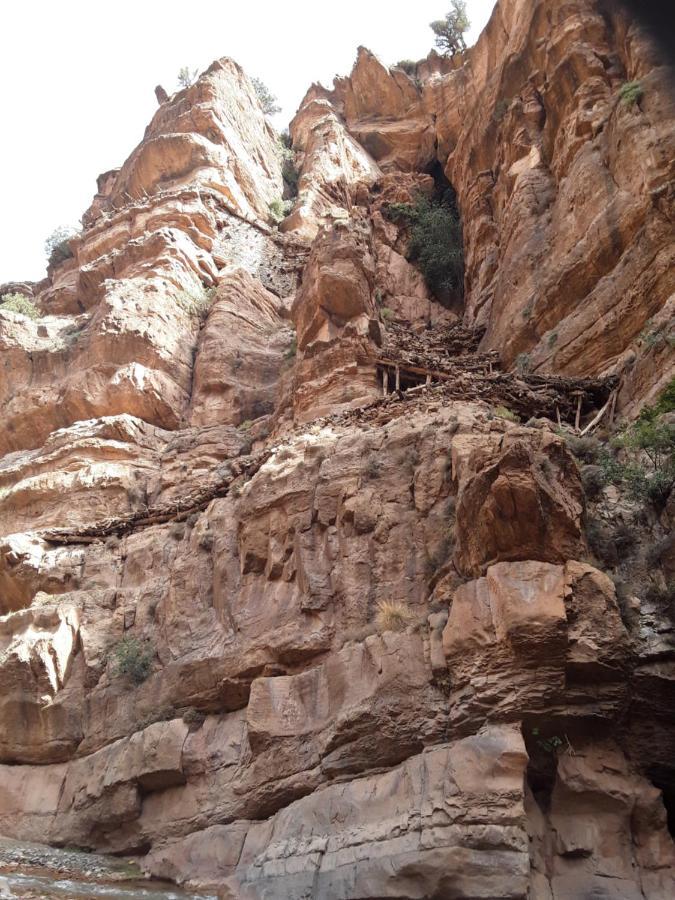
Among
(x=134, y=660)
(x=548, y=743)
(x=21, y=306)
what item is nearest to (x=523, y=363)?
(x=134, y=660)

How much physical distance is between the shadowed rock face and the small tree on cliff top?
14.0 metres

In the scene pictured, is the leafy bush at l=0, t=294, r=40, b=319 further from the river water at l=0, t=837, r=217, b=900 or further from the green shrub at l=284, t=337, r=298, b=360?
the river water at l=0, t=837, r=217, b=900

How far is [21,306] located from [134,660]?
991 inches

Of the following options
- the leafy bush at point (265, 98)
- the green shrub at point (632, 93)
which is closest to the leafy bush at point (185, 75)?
the leafy bush at point (265, 98)

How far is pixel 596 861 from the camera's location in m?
10.0

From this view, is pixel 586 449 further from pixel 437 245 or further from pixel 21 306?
pixel 21 306

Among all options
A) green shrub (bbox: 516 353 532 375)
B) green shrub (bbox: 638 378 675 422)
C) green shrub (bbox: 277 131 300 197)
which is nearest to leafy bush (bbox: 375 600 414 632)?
green shrub (bbox: 638 378 675 422)

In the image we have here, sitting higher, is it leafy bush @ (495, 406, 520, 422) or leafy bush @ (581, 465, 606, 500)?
leafy bush @ (495, 406, 520, 422)

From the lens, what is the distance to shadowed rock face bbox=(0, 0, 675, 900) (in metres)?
10.6

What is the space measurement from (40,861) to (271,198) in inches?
1430

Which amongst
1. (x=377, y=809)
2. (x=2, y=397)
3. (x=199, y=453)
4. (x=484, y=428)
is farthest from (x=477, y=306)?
(x=377, y=809)

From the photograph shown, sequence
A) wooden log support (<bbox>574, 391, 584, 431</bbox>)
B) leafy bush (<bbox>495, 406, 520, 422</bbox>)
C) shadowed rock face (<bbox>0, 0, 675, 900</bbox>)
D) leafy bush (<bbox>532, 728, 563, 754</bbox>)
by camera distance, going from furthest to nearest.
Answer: wooden log support (<bbox>574, 391, 584, 431</bbox>), leafy bush (<bbox>495, 406, 520, 422</bbox>), leafy bush (<bbox>532, 728, 563, 754</bbox>), shadowed rock face (<bbox>0, 0, 675, 900</bbox>)

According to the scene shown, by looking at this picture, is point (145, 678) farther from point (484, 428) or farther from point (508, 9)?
point (508, 9)

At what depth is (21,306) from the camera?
36.6m
